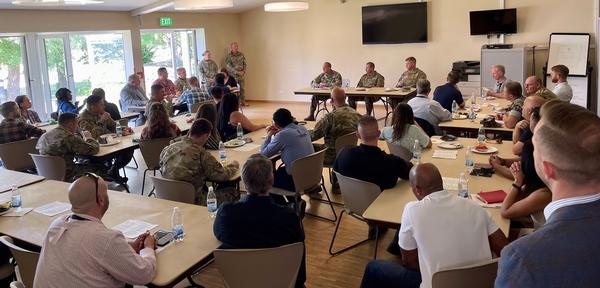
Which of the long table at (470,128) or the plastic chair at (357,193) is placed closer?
the plastic chair at (357,193)

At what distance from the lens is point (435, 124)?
6113mm

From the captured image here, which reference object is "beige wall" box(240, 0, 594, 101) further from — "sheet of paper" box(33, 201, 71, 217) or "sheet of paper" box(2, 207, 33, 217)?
"sheet of paper" box(2, 207, 33, 217)

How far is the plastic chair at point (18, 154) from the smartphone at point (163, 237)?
145 inches

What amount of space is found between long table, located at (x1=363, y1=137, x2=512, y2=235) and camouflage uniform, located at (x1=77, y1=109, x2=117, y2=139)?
13.7ft

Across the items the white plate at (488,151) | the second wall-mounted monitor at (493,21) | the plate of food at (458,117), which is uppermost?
the second wall-mounted monitor at (493,21)

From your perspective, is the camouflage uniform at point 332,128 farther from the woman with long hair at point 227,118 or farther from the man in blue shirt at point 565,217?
the man in blue shirt at point 565,217

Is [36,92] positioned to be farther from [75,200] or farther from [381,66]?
[75,200]

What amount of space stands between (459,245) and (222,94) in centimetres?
511

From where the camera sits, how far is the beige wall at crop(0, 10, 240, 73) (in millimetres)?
9188

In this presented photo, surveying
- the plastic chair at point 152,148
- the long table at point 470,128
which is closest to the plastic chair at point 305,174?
the plastic chair at point 152,148

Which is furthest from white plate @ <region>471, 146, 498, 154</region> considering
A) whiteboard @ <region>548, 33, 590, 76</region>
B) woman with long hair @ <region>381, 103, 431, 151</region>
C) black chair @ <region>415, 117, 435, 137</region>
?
whiteboard @ <region>548, 33, 590, 76</region>

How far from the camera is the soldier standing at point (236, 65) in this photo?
45.5 ft

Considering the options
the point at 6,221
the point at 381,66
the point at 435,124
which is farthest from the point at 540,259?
the point at 381,66

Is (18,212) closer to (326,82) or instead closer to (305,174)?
(305,174)
